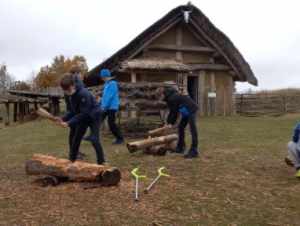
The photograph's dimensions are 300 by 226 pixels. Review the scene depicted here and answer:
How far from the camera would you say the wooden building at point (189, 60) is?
14.2 m

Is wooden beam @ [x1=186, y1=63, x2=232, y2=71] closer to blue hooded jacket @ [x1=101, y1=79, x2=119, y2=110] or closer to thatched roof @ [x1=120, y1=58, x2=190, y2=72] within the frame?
thatched roof @ [x1=120, y1=58, x2=190, y2=72]

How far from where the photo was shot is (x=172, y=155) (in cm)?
632

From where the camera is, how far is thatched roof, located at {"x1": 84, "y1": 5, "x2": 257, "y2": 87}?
46.6 ft

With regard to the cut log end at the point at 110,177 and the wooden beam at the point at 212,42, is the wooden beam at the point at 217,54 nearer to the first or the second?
the wooden beam at the point at 212,42

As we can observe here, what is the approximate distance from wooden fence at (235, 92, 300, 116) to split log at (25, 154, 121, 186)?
16.5 metres

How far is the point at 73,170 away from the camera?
4.31m

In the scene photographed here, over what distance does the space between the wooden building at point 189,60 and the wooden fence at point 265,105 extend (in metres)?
2.93

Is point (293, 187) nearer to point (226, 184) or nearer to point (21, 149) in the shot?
point (226, 184)

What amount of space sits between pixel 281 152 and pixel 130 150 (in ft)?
10.2

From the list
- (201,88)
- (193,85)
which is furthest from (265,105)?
(201,88)

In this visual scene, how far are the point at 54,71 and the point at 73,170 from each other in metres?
40.9

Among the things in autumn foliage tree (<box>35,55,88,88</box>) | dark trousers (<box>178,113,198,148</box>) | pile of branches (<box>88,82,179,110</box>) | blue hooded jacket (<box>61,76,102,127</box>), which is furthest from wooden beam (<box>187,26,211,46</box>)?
autumn foliage tree (<box>35,55,88,88</box>)

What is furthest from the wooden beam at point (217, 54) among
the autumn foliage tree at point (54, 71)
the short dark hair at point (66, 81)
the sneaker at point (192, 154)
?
the autumn foliage tree at point (54, 71)

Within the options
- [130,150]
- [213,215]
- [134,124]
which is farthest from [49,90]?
[213,215]
